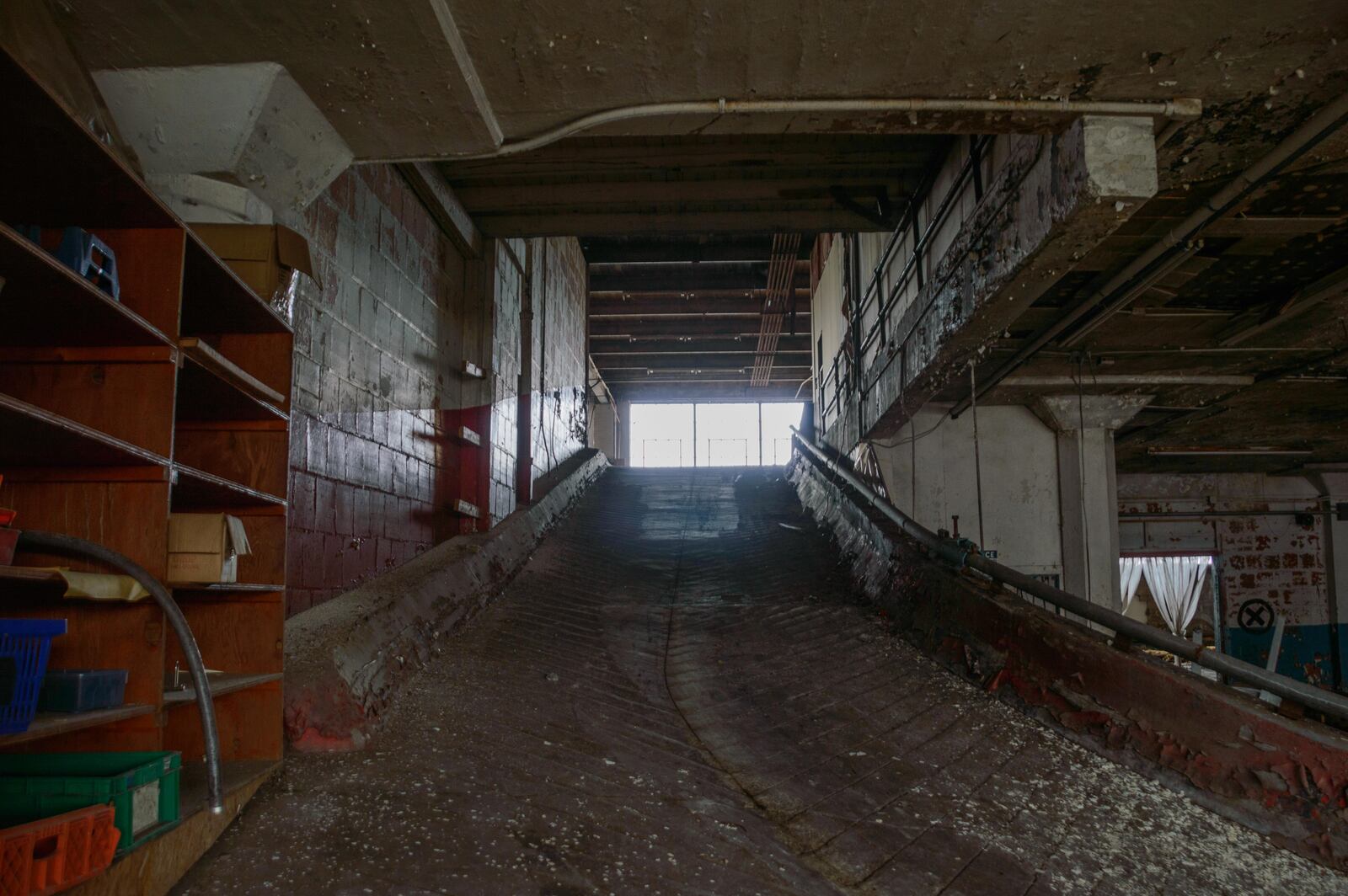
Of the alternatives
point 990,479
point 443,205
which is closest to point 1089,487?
point 990,479

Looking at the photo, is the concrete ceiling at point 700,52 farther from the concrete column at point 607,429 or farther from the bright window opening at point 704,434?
the bright window opening at point 704,434

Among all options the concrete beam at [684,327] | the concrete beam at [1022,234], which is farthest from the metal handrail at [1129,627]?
the concrete beam at [684,327]

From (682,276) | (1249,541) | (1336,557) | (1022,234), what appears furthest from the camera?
(682,276)

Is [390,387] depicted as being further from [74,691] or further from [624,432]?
[624,432]

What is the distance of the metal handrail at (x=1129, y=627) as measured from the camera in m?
3.19

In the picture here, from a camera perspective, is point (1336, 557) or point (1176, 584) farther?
point (1176, 584)

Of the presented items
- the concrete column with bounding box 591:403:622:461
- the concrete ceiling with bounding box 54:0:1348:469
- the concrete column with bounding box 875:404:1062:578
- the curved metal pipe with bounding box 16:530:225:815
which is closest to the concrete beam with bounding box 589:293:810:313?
the concrete column with bounding box 875:404:1062:578

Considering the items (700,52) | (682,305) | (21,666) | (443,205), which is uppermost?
A: (682,305)

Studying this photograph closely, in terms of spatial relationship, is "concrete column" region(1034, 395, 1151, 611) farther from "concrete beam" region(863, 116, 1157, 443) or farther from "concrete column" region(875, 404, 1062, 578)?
"concrete beam" region(863, 116, 1157, 443)

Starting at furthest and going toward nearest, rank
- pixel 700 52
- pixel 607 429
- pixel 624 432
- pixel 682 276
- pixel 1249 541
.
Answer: pixel 624 432 < pixel 607 429 < pixel 682 276 < pixel 1249 541 < pixel 700 52

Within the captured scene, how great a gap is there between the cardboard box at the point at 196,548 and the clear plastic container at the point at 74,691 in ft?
1.07

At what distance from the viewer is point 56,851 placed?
1.80 metres

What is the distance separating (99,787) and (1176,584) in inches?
610

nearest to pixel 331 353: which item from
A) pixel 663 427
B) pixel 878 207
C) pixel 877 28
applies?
pixel 877 28
